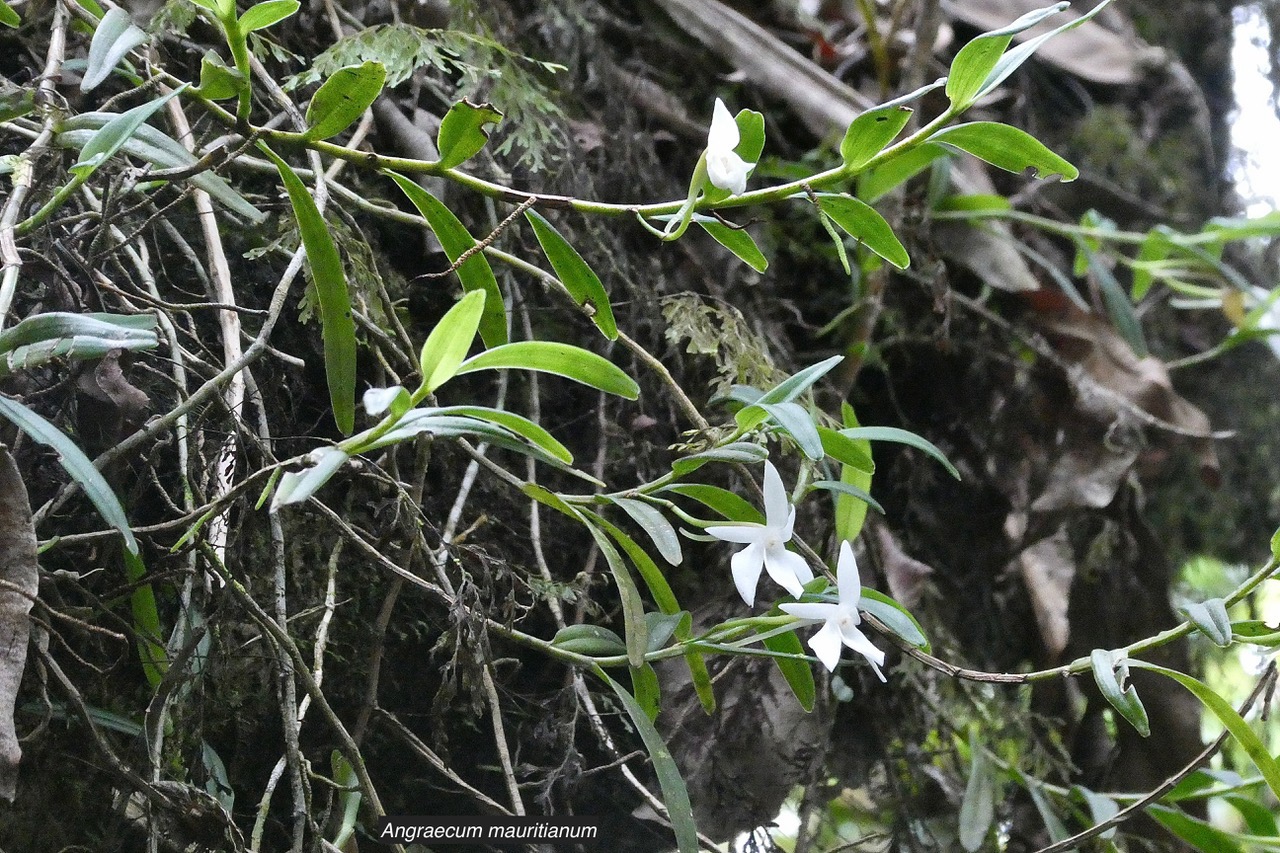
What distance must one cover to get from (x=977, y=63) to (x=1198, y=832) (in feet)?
2.21

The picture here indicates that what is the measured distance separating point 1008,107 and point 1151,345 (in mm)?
410

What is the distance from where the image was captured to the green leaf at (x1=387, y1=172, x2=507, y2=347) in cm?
56

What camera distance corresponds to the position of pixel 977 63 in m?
0.54

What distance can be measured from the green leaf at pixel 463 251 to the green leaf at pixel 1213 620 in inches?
17.7

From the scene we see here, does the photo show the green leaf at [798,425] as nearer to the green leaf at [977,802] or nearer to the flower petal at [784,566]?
the flower petal at [784,566]

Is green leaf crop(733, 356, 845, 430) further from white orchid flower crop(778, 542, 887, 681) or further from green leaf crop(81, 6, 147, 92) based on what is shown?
green leaf crop(81, 6, 147, 92)

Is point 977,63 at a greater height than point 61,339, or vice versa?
point 977,63

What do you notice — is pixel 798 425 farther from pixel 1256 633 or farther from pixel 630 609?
pixel 1256 633

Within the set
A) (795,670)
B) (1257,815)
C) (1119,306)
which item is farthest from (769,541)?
(1119,306)

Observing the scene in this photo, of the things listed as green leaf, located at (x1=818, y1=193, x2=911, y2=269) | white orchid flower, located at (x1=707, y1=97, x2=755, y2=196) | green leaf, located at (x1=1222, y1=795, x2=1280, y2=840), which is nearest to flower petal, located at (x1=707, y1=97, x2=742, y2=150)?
white orchid flower, located at (x1=707, y1=97, x2=755, y2=196)

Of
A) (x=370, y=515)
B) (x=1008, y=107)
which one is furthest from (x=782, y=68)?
(x=370, y=515)

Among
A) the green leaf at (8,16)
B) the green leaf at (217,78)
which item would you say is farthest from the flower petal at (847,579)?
the green leaf at (8,16)

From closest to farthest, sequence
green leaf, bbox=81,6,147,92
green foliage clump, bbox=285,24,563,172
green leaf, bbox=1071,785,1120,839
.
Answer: green leaf, bbox=81,6,147,92, green foliage clump, bbox=285,24,563,172, green leaf, bbox=1071,785,1120,839

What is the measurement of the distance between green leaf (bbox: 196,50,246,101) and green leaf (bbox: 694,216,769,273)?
27 cm
